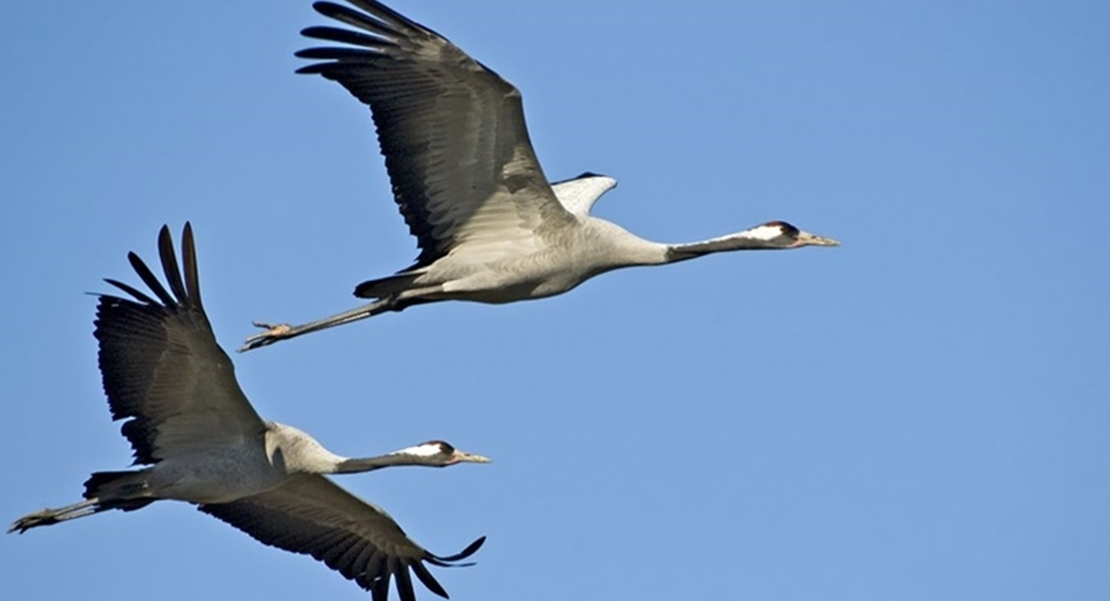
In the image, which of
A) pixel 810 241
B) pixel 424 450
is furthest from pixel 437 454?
pixel 810 241

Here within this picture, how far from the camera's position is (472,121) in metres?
18.7

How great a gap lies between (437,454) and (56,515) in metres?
2.65

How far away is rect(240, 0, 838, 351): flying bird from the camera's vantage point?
1842 centimetres

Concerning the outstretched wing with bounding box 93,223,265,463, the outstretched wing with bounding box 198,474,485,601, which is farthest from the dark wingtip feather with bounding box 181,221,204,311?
the outstretched wing with bounding box 198,474,485,601

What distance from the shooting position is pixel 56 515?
1916 centimetres

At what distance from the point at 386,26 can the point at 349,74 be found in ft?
1.46

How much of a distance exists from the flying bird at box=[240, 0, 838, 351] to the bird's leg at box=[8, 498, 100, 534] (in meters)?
1.93

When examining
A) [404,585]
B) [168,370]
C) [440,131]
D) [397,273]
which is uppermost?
[440,131]

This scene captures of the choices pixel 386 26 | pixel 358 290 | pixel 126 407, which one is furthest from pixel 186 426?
pixel 386 26

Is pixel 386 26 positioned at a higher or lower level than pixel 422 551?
higher

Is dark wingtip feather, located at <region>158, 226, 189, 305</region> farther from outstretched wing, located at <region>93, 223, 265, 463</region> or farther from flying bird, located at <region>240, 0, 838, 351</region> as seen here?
flying bird, located at <region>240, 0, 838, 351</region>

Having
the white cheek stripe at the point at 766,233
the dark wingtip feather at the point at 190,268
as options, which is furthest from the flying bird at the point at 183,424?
the white cheek stripe at the point at 766,233

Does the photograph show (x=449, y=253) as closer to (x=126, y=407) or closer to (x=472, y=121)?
(x=472, y=121)

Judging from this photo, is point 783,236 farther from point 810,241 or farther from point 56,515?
point 56,515
